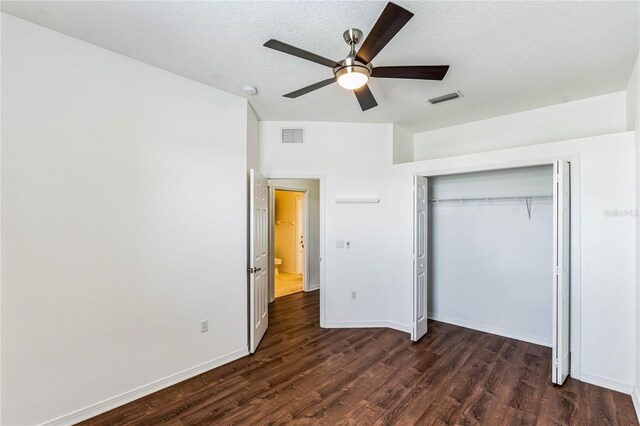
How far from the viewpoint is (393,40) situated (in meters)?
2.24

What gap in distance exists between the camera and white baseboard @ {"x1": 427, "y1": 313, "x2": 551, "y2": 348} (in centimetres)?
362

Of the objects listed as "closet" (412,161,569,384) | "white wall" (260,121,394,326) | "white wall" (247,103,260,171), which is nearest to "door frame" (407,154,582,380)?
"closet" (412,161,569,384)

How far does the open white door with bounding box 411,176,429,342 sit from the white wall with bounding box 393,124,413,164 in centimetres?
58

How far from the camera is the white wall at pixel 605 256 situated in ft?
8.68

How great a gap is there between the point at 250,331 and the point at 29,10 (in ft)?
10.7

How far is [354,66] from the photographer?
197 centimetres

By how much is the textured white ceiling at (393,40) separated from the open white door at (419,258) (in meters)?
1.19

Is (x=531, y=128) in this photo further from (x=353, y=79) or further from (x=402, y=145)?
(x=353, y=79)

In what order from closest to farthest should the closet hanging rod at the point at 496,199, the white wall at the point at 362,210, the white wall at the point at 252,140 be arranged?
the white wall at the point at 252,140, the closet hanging rod at the point at 496,199, the white wall at the point at 362,210

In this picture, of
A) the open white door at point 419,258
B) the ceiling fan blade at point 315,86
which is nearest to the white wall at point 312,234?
the open white door at point 419,258

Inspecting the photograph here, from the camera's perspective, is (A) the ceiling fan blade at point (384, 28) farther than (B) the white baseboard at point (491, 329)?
No

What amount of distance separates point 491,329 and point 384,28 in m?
4.00

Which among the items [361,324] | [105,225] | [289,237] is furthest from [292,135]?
[289,237]

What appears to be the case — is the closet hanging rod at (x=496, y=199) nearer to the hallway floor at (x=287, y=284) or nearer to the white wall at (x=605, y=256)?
the white wall at (x=605, y=256)
